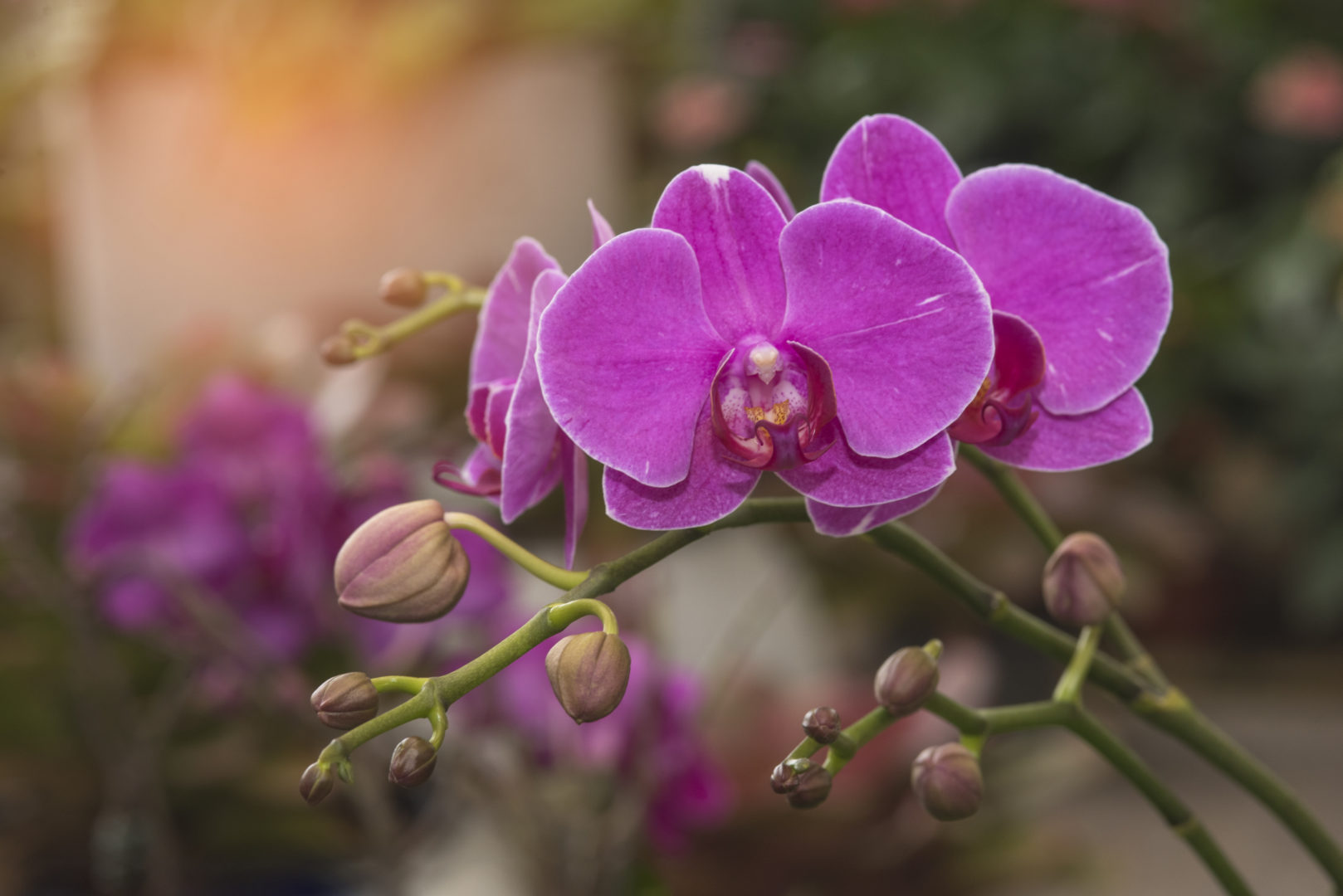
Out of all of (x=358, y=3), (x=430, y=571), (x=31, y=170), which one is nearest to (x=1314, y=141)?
(x=358, y=3)

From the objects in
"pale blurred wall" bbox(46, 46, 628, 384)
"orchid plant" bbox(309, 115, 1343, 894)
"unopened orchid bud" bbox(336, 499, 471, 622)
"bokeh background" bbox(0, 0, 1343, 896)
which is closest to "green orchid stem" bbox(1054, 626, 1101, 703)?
"orchid plant" bbox(309, 115, 1343, 894)

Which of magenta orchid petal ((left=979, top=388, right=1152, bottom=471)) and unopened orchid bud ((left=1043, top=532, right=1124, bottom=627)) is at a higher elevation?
magenta orchid petal ((left=979, top=388, right=1152, bottom=471))

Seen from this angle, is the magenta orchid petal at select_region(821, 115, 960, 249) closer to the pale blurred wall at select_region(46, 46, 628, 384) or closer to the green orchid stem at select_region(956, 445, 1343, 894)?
the green orchid stem at select_region(956, 445, 1343, 894)

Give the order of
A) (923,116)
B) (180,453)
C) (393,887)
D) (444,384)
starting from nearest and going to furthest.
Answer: (393,887) → (180,453) → (444,384) → (923,116)

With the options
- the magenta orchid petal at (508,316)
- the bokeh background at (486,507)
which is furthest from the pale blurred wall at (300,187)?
the magenta orchid petal at (508,316)

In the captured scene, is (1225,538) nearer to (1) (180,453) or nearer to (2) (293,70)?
(2) (293,70)

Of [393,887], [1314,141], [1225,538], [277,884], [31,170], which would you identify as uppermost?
[31,170]
